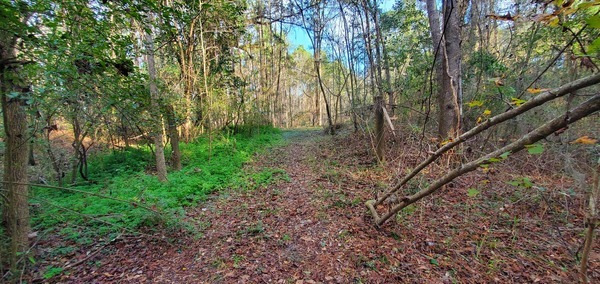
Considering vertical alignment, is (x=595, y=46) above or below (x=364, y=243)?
above

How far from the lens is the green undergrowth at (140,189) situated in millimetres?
3293

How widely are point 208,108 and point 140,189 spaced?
4291 mm

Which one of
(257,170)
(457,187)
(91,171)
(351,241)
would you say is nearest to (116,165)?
(91,171)

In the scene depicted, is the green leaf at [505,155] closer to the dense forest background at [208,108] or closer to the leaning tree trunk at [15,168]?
the dense forest background at [208,108]

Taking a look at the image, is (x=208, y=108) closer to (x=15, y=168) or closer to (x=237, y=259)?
(x=15, y=168)

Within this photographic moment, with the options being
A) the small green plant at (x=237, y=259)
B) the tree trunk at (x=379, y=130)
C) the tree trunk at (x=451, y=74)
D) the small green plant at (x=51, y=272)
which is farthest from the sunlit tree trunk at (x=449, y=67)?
the small green plant at (x=51, y=272)

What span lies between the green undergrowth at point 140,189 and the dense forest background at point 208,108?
4 centimetres

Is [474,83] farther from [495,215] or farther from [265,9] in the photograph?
[265,9]

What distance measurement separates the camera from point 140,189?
13.8ft

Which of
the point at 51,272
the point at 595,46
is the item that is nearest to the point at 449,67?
the point at 595,46

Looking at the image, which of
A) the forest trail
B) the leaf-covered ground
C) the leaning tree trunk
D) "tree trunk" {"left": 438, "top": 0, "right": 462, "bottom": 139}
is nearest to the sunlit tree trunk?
"tree trunk" {"left": 438, "top": 0, "right": 462, "bottom": 139}

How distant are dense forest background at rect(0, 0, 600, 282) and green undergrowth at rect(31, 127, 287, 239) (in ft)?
A: 0.13

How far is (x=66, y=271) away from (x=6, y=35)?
2.64 metres

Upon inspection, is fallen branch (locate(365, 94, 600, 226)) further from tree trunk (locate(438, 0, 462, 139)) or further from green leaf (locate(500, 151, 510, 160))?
tree trunk (locate(438, 0, 462, 139))
